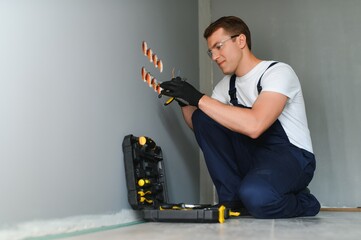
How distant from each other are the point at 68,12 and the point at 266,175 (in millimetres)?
1000

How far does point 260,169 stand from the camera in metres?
1.88

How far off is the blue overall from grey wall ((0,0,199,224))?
0.25 meters

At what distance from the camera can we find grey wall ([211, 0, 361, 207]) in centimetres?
269

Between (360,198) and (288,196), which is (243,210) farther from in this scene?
(360,198)

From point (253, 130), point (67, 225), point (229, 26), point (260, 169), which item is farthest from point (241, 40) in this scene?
point (67, 225)

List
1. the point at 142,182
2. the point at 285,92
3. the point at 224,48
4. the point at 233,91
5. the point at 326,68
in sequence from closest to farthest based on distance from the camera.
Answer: the point at 142,182 → the point at 285,92 → the point at 224,48 → the point at 233,91 → the point at 326,68

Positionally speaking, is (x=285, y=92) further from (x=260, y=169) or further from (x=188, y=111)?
(x=188, y=111)

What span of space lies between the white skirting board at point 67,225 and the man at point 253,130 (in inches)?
19.2

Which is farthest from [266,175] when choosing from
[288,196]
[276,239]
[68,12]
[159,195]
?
[68,12]

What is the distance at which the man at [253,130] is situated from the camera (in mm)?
1793

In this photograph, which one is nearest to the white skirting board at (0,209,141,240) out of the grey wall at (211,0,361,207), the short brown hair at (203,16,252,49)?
the short brown hair at (203,16,252,49)

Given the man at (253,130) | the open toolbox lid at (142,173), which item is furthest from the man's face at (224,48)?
the open toolbox lid at (142,173)

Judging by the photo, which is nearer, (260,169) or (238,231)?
(238,231)

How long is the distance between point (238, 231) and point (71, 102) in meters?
0.65
